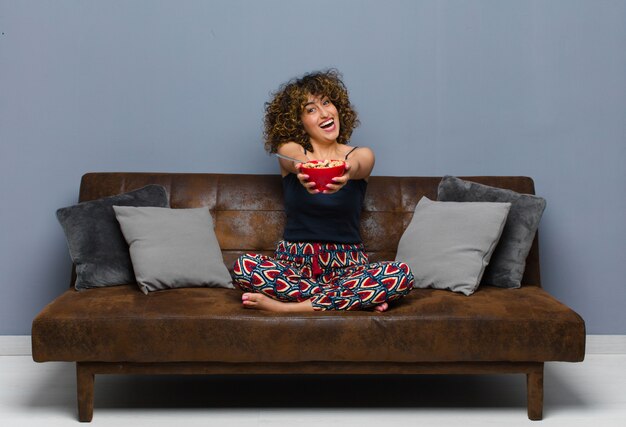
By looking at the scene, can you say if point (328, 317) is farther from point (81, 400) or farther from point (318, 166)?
point (81, 400)

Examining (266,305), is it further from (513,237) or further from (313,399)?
(513,237)

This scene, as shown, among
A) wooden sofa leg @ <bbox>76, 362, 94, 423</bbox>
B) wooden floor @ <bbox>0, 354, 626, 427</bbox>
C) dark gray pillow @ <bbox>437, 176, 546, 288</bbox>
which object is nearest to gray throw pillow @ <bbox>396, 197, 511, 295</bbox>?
dark gray pillow @ <bbox>437, 176, 546, 288</bbox>

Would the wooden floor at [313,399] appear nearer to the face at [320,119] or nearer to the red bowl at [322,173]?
the red bowl at [322,173]

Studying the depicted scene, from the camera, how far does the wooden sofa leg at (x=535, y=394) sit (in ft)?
8.90

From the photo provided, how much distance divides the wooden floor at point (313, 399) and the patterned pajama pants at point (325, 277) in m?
0.39

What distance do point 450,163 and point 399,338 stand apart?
1.19 m

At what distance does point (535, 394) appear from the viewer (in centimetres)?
273

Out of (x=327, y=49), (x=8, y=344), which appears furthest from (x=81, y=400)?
(x=327, y=49)

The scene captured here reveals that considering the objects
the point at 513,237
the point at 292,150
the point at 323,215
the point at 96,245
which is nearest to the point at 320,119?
the point at 292,150

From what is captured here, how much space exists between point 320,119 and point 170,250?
759mm

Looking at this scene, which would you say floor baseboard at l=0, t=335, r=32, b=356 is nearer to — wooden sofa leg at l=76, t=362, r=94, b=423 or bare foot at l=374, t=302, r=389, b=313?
wooden sofa leg at l=76, t=362, r=94, b=423

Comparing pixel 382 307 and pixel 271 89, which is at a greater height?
pixel 271 89

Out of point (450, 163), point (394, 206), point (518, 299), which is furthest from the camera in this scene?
point (450, 163)

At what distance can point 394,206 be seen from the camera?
3.38 metres
